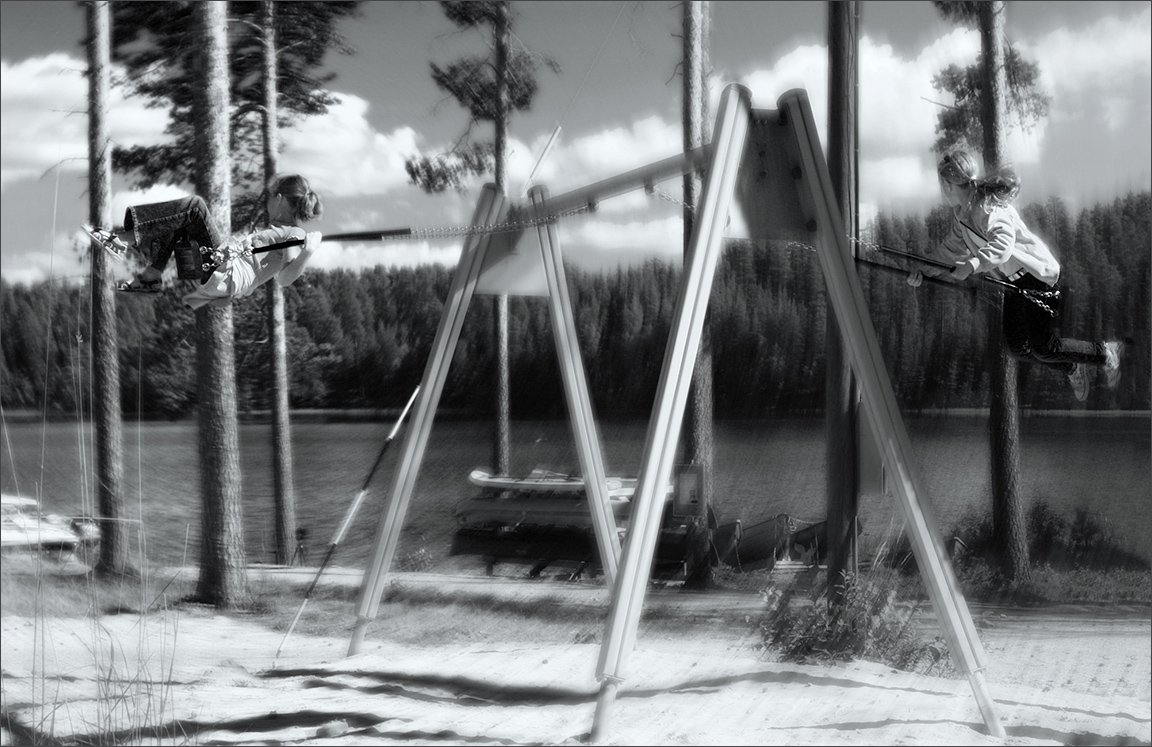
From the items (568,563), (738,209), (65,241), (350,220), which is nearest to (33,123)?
(65,241)

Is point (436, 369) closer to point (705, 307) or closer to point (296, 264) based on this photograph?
point (296, 264)

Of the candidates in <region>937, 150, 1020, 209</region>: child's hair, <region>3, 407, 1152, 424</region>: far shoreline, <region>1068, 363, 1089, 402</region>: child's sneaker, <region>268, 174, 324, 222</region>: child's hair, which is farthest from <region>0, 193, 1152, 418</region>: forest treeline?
<region>268, 174, 324, 222</region>: child's hair

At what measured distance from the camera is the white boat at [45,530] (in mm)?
5824

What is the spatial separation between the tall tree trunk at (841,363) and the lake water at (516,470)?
0.36 m

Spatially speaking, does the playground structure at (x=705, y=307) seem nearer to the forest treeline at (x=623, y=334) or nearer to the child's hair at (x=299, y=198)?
the child's hair at (x=299, y=198)

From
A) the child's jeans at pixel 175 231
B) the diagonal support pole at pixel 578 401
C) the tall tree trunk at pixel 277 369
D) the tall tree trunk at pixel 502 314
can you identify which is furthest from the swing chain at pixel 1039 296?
the tall tree trunk at pixel 277 369

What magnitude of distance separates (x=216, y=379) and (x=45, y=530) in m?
1.68

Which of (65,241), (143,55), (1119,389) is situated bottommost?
(1119,389)

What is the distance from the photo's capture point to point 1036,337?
2.93m

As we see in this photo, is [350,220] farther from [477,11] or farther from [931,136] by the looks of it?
[931,136]

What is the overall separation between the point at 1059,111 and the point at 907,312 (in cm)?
125

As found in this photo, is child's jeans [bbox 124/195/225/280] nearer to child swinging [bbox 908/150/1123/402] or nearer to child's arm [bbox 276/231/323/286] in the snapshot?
child's arm [bbox 276/231/323/286]

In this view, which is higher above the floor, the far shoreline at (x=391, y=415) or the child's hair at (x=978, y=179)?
the child's hair at (x=978, y=179)

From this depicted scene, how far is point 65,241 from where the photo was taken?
19.8 ft
